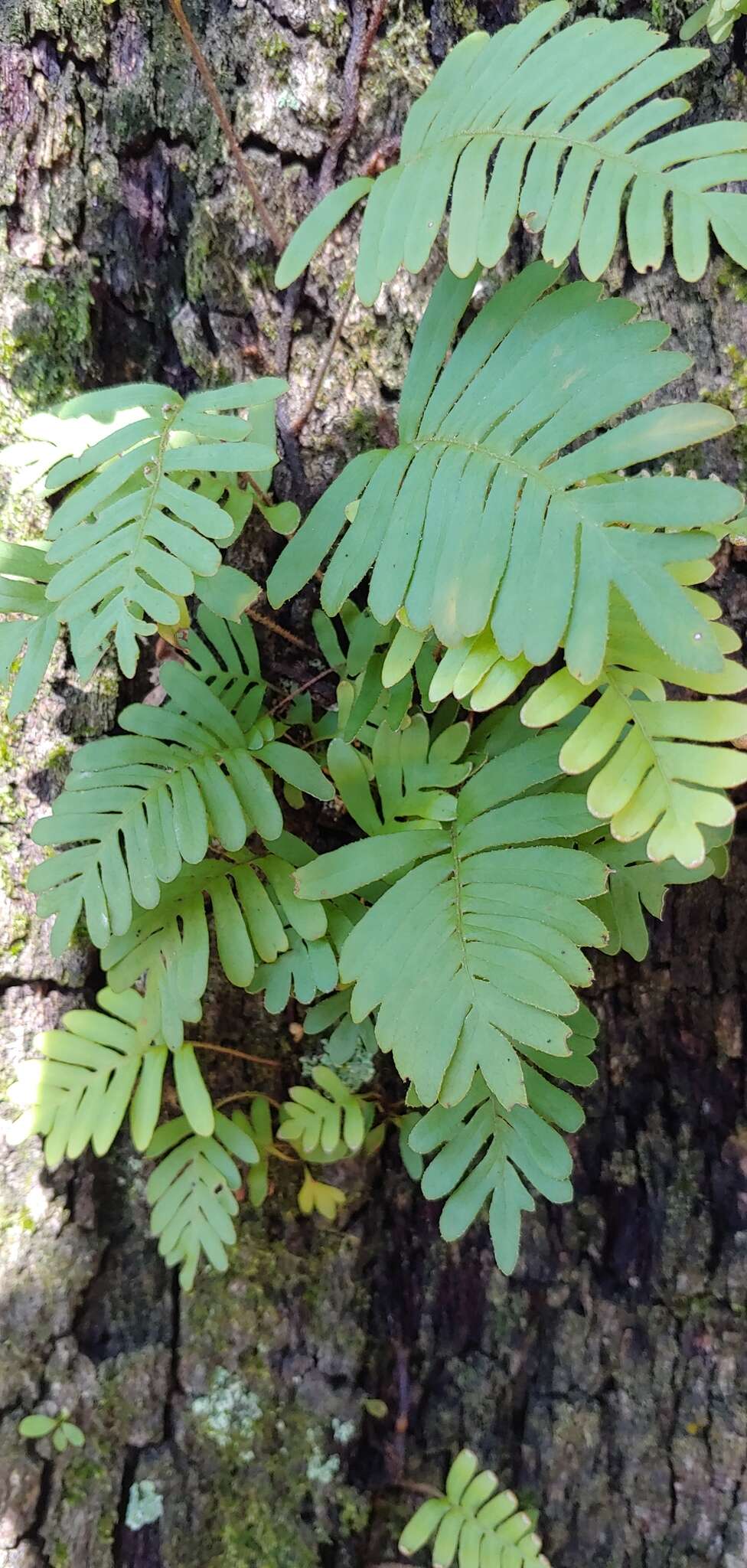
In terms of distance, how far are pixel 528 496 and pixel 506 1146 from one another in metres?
0.87

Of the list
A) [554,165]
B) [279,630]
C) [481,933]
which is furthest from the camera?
[279,630]

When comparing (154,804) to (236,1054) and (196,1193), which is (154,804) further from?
(196,1193)

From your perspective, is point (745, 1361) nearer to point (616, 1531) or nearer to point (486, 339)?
point (616, 1531)

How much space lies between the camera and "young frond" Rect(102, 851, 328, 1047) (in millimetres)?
1370

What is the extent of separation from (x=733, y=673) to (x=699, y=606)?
85 mm

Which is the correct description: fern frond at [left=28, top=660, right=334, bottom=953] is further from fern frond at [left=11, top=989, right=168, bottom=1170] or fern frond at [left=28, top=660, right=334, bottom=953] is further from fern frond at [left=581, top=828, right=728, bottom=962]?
fern frond at [left=581, top=828, right=728, bottom=962]

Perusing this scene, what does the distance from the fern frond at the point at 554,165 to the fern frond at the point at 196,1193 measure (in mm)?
1352

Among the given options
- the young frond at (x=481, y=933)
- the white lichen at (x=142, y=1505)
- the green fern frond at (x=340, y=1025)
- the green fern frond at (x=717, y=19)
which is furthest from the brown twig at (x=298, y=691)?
the white lichen at (x=142, y=1505)

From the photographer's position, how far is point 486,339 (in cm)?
117

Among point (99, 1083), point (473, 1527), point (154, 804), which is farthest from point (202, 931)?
point (473, 1527)

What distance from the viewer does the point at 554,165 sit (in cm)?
106

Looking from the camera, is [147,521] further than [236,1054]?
No

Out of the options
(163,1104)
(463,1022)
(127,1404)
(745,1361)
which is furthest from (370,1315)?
(463,1022)

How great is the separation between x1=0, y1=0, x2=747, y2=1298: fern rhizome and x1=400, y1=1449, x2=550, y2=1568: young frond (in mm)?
653
